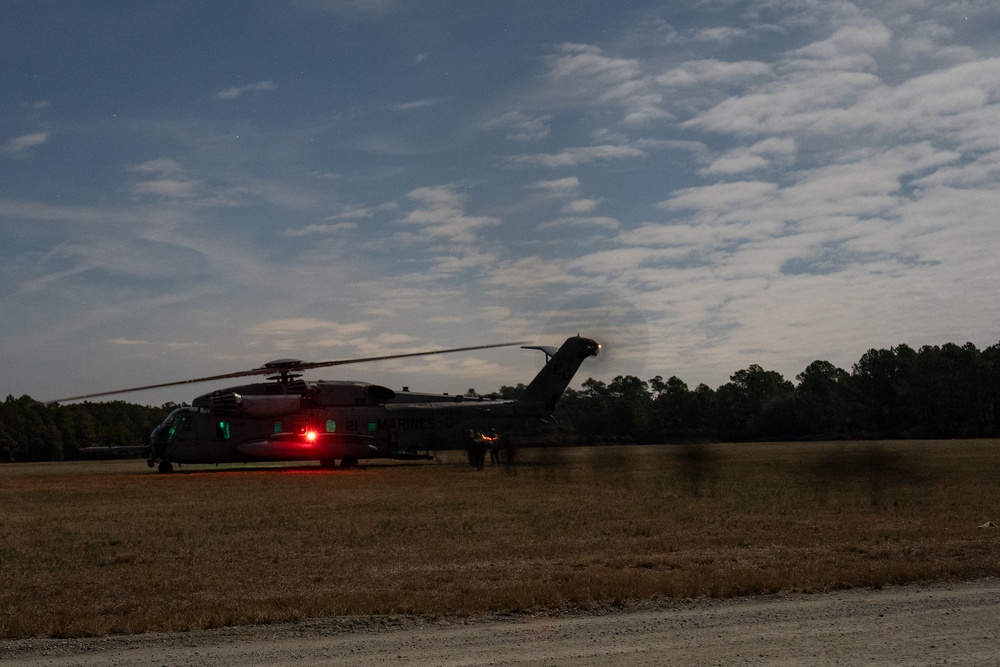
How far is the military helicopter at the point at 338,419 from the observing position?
41.4m

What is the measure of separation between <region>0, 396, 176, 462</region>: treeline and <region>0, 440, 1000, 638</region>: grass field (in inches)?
3239

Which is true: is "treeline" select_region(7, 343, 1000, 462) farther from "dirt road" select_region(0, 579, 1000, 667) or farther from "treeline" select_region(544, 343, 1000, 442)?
"dirt road" select_region(0, 579, 1000, 667)

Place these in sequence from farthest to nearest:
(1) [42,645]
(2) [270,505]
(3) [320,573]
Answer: (2) [270,505] < (3) [320,573] < (1) [42,645]

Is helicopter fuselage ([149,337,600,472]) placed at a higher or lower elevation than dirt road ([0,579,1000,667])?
higher

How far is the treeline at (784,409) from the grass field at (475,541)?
5.73 feet

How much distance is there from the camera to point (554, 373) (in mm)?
44594

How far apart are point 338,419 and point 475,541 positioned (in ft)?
85.8

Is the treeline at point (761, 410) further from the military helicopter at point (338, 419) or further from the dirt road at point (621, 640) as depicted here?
the dirt road at point (621, 640)

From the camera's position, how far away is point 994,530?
17703 millimetres

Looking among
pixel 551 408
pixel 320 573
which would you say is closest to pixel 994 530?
pixel 320 573

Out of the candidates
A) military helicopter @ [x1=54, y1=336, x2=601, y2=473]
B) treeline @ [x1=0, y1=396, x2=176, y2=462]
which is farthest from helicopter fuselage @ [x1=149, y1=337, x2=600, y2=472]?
treeline @ [x1=0, y1=396, x2=176, y2=462]

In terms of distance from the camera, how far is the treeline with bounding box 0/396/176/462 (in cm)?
11506

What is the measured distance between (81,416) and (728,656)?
13917cm

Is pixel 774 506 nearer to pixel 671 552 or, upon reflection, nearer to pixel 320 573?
pixel 671 552
